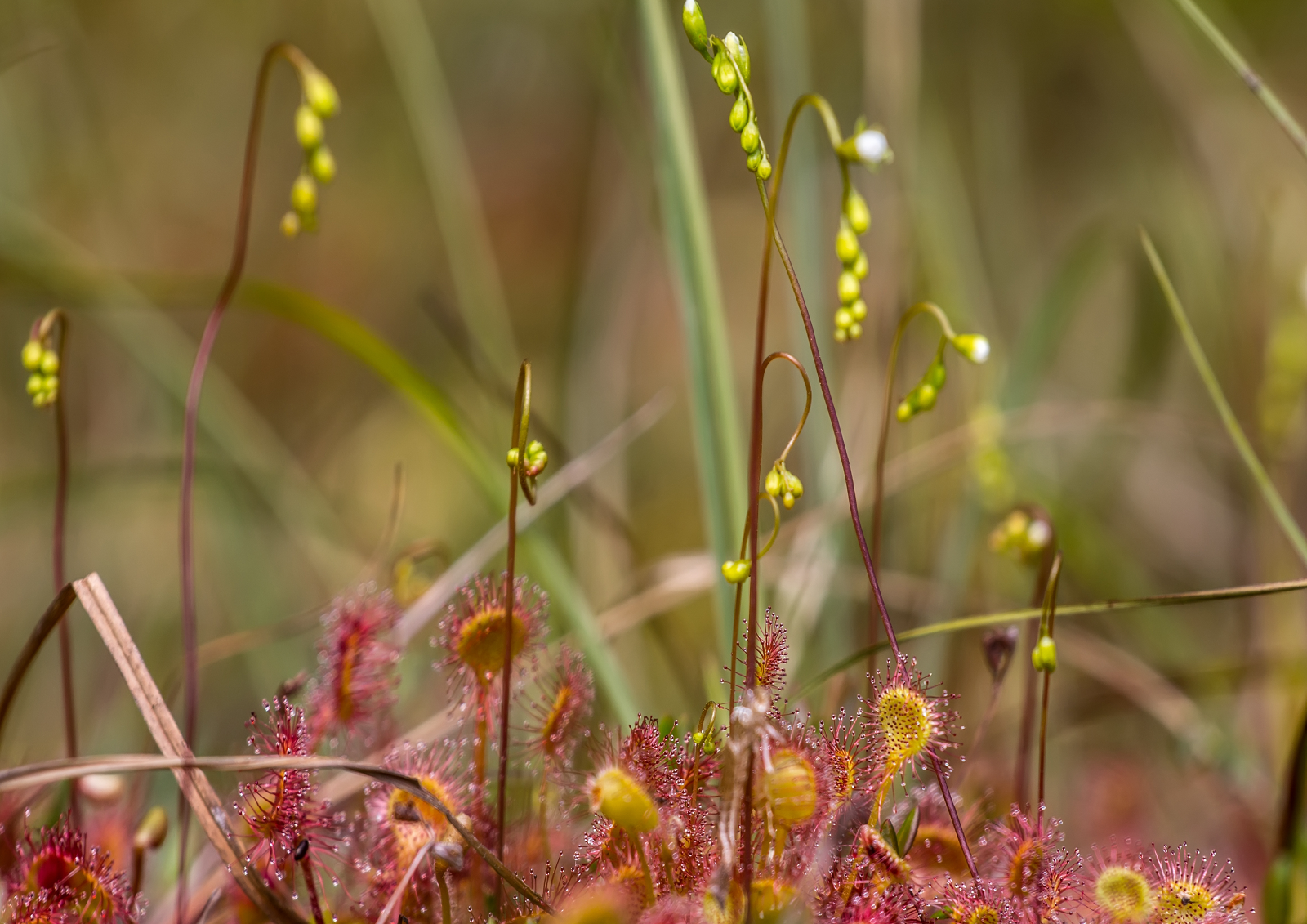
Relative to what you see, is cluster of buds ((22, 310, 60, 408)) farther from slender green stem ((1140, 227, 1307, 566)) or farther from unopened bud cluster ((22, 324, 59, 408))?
slender green stem ((1140, 227, 1307, 566))

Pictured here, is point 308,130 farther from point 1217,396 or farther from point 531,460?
point 1217,396

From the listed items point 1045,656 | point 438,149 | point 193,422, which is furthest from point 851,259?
point 438,149

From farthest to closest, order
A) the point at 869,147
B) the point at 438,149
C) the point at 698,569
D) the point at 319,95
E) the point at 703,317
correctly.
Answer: the point at 438,149
the point at 698,569
the point at 703,317
the point at 319,95
the point at 869,147

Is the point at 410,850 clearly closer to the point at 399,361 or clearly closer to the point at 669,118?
the point at 399,361

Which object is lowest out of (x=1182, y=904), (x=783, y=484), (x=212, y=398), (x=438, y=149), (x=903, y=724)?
(x=1182, y=904)

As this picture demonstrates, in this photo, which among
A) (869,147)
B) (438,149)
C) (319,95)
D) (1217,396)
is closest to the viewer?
(869,147)

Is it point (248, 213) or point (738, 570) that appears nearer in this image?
point (738, 570)

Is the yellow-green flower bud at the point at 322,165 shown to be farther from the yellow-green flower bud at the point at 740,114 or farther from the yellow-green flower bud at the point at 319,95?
the yellow-green flower bud at the point at 740,114

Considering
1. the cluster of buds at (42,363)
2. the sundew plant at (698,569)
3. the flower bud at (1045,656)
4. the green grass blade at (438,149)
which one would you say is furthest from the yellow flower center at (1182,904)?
the green grass blade at (438,149)
